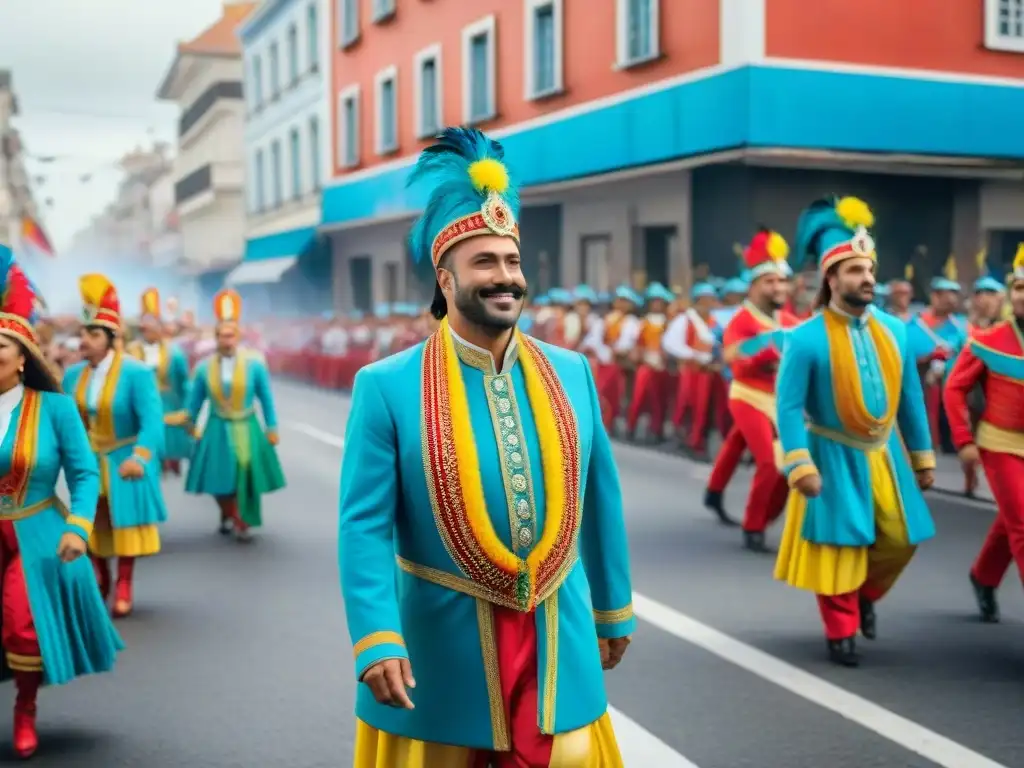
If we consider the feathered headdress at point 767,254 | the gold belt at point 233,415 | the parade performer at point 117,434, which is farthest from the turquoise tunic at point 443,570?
the gold belt at point 233,415

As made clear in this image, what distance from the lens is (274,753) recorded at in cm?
557

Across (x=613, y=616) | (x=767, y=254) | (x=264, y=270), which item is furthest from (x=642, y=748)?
(x=264, y=270)

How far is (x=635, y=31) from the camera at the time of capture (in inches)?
870

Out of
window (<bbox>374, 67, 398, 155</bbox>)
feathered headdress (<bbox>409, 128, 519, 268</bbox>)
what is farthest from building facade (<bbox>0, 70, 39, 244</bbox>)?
feathered headdress (<bbox>409, 128, 519, 268</bbox>)

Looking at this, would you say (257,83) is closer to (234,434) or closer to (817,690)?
(234,434)

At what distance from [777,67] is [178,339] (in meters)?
8.87

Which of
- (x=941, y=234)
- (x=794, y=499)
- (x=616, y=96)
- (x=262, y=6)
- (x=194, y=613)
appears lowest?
(x=194, y=613)

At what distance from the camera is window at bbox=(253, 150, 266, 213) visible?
49000 millimetres

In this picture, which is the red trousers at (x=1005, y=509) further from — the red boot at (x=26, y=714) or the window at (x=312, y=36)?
the window at (x=312, y=36)

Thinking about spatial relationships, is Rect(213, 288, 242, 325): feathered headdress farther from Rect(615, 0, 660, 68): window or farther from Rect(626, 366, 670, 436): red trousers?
Rect(615, 0, 660, 68): window

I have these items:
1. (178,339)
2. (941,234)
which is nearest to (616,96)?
(941,234)

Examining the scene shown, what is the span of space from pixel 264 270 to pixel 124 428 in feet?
109

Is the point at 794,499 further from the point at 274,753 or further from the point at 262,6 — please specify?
the point at 262,6

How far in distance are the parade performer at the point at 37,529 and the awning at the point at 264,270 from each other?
3338cm
